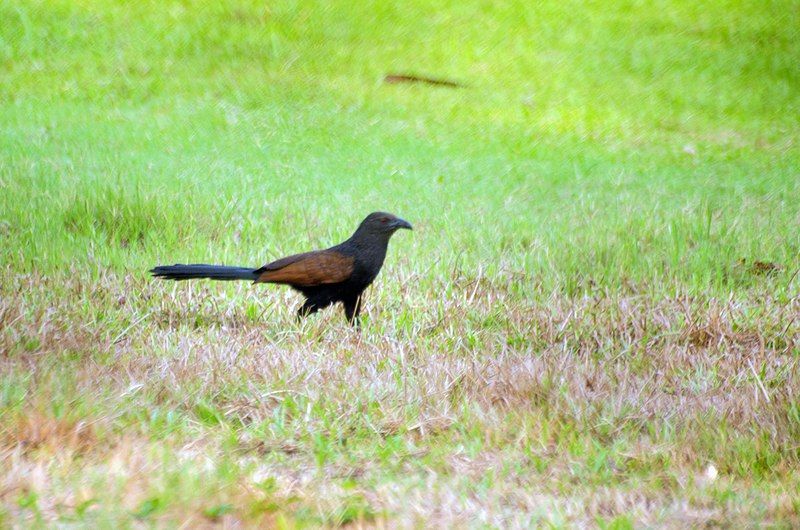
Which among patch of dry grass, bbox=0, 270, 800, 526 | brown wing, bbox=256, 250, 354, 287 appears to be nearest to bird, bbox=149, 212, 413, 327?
brown wing, bbox=256, 250, 354, 287

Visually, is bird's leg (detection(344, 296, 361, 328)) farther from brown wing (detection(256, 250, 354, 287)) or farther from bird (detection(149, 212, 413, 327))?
brown wing (detection(256, 250, 354, 287))

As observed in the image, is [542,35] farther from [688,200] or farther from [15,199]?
[15,199]

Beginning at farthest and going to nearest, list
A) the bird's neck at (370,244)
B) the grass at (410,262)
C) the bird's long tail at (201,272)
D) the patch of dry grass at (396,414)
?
the bird's neck at (370,244), the bird's long tail at (201,272), the grass at (410,262), the patch of dry grass at (396,414)

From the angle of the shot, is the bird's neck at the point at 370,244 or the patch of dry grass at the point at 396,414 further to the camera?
the bird's neck at the point at 370,244

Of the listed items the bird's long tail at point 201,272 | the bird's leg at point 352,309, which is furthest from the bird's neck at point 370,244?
the bird's long tail at point 201,272

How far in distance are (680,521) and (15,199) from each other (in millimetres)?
4353

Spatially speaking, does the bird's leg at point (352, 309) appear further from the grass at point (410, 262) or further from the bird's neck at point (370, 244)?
the bird's neck at point (370, 244)

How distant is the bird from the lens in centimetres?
457

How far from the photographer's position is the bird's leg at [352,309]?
A: 4.73 meters

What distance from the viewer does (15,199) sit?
5.90 metres

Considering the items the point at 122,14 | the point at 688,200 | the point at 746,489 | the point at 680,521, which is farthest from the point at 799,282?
the point at 122,14

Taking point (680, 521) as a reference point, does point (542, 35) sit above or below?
above

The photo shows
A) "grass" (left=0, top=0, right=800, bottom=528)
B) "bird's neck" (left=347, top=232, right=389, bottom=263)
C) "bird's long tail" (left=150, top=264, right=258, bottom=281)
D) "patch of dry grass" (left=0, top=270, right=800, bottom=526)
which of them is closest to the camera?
"patch of dry grass" (left=0, top=270, right=800, bottom=526)

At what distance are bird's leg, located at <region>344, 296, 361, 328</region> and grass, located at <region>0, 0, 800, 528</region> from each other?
0.12m
